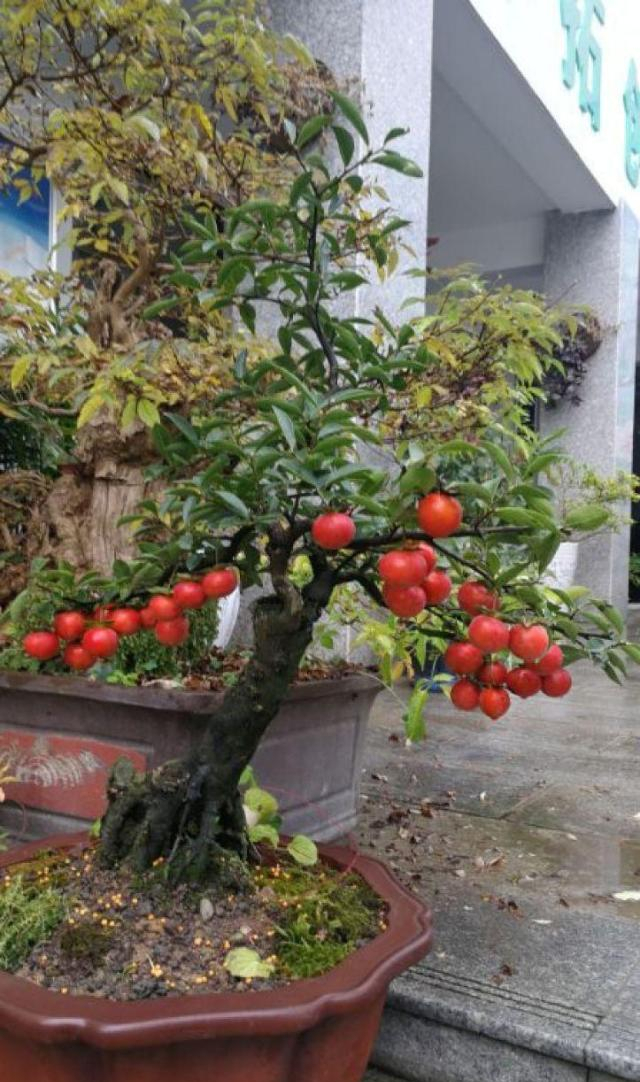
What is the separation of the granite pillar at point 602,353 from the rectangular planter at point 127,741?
6437 mm

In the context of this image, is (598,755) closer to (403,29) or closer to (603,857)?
(603,857)

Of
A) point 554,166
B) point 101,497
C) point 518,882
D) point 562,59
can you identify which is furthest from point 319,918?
point 554,166

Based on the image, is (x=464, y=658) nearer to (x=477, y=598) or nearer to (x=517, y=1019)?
(x=477, y=598)

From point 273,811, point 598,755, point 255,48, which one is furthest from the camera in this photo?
point 598,755

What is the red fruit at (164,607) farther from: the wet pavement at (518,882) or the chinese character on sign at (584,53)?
the chinese character on sign at (584,53)

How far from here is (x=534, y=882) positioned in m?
2.40

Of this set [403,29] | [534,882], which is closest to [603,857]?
[534,882]

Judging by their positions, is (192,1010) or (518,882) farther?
(518,882)

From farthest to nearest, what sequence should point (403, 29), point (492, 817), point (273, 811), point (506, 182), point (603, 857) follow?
1. point (506, 182)
2. point (403, 29)
3. point (492, 817)
4. point (603, 857)
5. point (273, 811)

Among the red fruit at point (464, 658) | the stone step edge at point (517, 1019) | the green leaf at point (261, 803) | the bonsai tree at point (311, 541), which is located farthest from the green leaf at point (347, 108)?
the stone step edge at point (517, 1019)

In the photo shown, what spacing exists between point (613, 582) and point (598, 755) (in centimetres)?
492

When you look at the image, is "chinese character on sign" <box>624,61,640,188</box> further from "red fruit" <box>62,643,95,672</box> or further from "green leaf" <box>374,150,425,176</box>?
"red fruit" <box>62,643,95,672</box>

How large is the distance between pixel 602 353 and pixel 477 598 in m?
8.00

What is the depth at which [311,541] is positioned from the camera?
4.96ft
